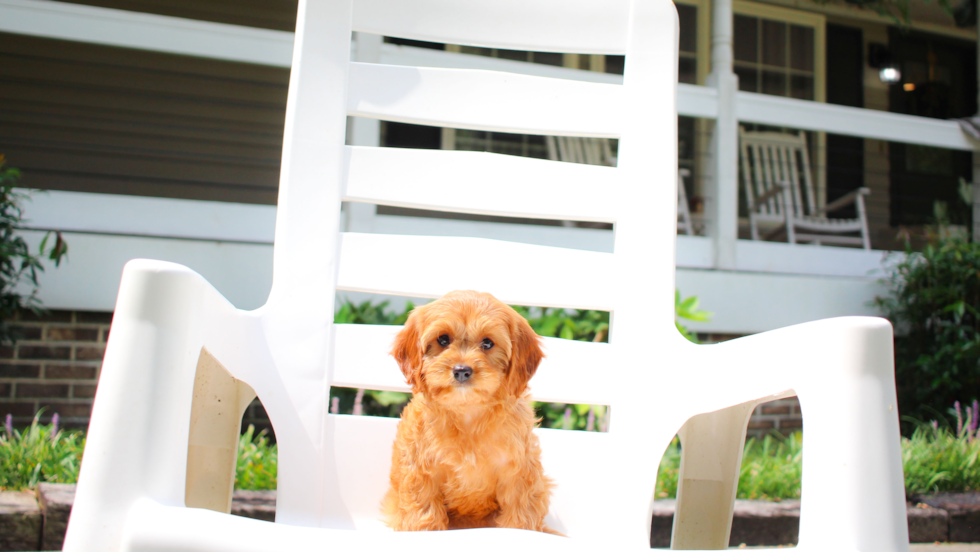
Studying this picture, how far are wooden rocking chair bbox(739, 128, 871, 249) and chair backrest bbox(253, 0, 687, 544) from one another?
393 cm

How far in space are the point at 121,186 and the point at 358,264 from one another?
3065 millimetres

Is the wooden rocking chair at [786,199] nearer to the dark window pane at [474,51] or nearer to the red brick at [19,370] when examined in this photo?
the dark window pane at [474,51]

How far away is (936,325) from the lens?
388 centimetres

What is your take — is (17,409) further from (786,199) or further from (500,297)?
(786,199)

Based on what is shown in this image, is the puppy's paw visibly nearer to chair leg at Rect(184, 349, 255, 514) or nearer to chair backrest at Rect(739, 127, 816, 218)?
chair leg at Rect(184, 349, 255, 514)

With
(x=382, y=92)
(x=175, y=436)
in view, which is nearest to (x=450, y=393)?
(x=175, y=436)

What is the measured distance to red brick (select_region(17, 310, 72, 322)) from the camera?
308 centimetres

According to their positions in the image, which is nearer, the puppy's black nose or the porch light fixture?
the puppy's black nose

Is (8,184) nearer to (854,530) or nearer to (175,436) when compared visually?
(175,436)

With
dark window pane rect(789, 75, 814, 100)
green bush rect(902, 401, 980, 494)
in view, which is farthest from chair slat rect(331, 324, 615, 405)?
dark window pane rect(789, 75, 814, 100)

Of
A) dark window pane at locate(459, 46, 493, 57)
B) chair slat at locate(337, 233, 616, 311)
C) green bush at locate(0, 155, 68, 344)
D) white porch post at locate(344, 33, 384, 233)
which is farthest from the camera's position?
dark window pane at locate(459, 46, 493, 57)

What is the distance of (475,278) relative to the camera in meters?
1.52

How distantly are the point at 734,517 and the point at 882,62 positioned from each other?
7195 mm

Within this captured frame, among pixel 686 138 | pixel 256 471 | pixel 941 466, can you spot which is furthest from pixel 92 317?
pixel 686 138
